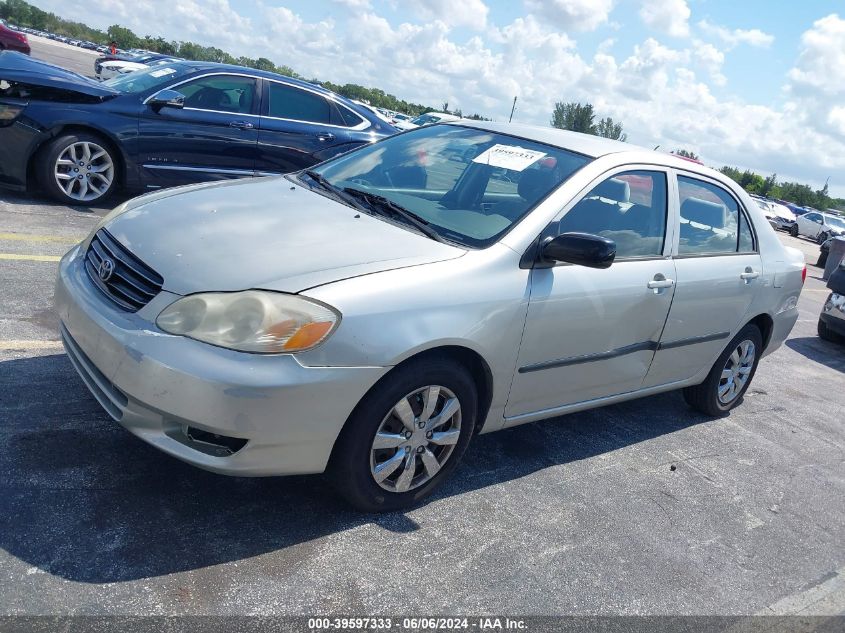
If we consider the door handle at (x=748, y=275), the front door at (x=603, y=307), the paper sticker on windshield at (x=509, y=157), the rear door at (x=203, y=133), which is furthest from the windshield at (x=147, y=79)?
the door handle at (x=748, y=275)

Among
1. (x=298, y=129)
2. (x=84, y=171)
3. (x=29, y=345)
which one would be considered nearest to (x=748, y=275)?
(x=29, y=345)

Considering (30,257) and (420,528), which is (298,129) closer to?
(30,257)

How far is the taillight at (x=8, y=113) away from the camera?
22.4ft

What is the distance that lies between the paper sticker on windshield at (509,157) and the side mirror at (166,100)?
14.9 feet

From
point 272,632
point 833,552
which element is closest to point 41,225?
point 272,632

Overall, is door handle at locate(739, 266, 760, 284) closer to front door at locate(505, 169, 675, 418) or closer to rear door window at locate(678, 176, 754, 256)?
rear door window at locate(678, 176, 754, 256)

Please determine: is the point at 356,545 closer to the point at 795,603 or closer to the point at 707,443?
the point at 795,603

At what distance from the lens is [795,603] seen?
128 inches

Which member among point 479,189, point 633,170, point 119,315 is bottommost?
point 119,315

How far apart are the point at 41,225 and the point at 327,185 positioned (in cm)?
378

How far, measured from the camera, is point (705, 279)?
4402 millimetres

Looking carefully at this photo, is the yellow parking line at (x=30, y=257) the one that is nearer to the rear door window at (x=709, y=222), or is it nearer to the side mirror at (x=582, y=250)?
the side mirror at (x=582, y=250)

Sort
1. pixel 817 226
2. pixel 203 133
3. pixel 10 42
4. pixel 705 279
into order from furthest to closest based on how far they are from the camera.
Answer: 1. pixel 817 226
2. pixel 10 42
3. pixel 203 133
4. pixel 705 279

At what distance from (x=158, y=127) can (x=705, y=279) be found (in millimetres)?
5568
